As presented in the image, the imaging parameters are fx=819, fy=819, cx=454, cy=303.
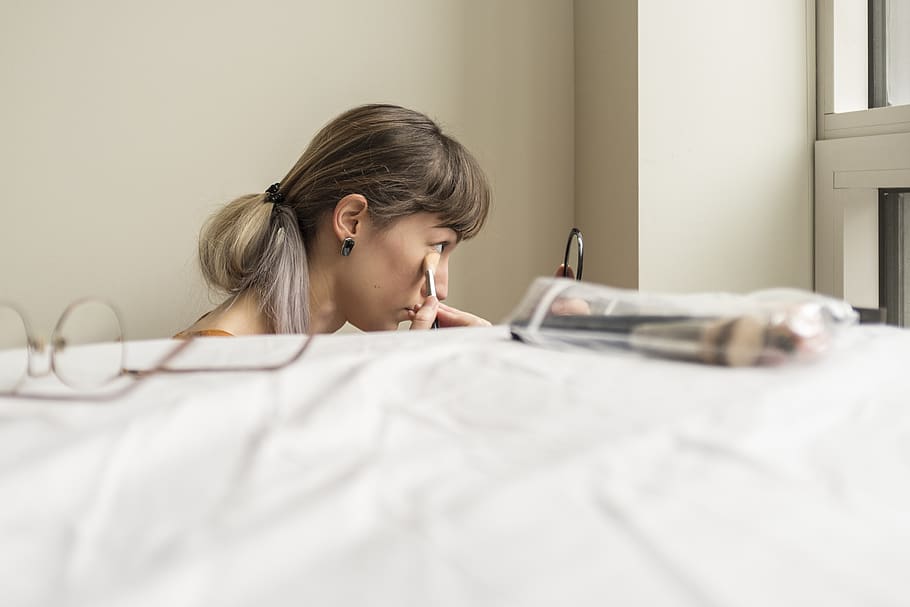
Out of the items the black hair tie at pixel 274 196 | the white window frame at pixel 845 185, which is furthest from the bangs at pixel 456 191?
the white window frame at pixel 845 185

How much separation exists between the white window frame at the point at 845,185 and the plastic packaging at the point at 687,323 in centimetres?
111

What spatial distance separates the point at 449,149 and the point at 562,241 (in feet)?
1.64

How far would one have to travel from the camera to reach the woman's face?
130 centimetres

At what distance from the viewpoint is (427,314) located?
4.18 ft

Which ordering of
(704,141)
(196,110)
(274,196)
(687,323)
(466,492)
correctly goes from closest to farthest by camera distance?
(466,492) → (687,323) → (274,196) → (196,110) → (704,141)

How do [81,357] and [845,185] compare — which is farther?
[845,185]

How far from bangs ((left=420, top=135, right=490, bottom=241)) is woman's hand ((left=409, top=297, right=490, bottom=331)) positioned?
0.45 feet

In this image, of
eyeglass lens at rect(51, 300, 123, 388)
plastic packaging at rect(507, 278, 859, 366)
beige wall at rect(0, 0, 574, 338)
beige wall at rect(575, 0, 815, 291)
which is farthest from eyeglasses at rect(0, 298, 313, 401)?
beige wall at rect(575, 0, 815, 291)

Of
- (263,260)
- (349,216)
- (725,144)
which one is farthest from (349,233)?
(725,144)

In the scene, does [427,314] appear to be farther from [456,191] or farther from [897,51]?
[897,51]

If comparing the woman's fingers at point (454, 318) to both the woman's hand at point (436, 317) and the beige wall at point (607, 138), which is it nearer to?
the woman's hand at point (436, 317)

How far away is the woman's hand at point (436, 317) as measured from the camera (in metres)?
1.27

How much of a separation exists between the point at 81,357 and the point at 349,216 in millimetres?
829

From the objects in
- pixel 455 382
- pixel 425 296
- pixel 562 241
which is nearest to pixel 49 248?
pixel 425 296
